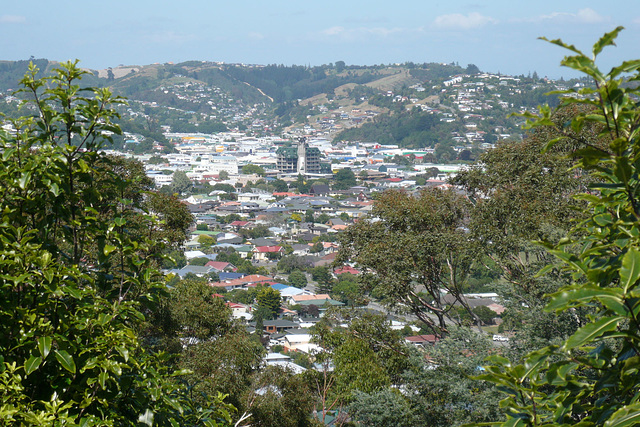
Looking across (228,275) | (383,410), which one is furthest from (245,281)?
(383,410)

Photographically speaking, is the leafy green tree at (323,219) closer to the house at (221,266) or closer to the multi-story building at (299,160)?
the house at (221,266)

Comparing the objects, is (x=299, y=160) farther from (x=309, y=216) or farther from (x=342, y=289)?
(x=342, y=289)

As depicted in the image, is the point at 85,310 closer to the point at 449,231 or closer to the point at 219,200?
the point at 449,231

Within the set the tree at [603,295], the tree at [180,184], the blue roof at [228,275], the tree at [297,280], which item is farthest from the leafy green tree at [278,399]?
the tree at [180,184]

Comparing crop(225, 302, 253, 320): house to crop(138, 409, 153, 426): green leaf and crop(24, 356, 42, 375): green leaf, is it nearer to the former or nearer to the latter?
crop(138, 409, 153, 426): green leaf

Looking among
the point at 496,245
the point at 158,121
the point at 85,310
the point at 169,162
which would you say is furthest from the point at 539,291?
the point at 158,121

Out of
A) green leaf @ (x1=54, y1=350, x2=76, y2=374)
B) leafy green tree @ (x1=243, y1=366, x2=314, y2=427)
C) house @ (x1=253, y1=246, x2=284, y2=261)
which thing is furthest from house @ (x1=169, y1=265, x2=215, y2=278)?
green leaf @ (x1=54, y1=350, x2=76, y2=374)

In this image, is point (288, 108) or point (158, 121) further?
point (288, 108)
